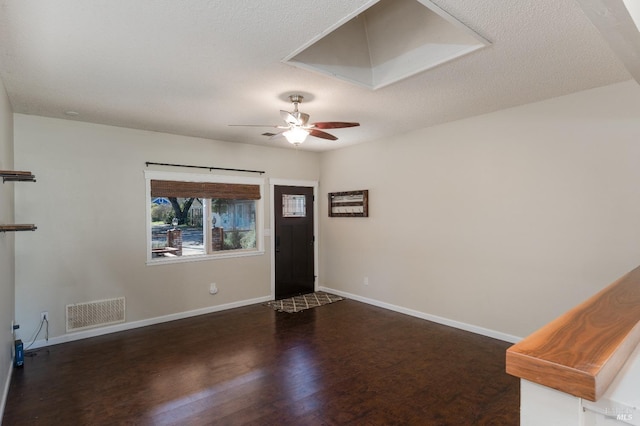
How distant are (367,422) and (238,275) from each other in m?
3.44

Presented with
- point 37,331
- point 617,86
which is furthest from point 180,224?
point 617,86

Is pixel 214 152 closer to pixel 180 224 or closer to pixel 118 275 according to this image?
pixel 180 224

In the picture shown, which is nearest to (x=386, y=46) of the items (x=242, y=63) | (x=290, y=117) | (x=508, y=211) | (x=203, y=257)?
(x=290, y=117)

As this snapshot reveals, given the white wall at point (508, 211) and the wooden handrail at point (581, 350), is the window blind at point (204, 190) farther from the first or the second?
the wooden handrail at point (581, 350)

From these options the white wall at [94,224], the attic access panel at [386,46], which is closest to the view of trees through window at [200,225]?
the white wall at [94,224]

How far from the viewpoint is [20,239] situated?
3.71m

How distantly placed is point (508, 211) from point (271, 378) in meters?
3.06

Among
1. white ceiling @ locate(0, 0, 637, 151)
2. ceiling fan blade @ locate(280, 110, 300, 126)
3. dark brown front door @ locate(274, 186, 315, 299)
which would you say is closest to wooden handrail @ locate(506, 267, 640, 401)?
white ceiling @ locate(0, 0, 637, 151)

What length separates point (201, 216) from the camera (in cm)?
517

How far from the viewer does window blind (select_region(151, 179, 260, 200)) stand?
15.2 ft

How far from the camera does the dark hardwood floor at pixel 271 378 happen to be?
2.49 m

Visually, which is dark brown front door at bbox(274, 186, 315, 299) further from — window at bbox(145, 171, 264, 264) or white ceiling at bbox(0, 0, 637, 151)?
white ceiling at bbox(0, 0, 637, 151)

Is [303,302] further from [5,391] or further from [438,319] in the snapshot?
[5,391]

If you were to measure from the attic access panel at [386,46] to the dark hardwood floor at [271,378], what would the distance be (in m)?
2.61
